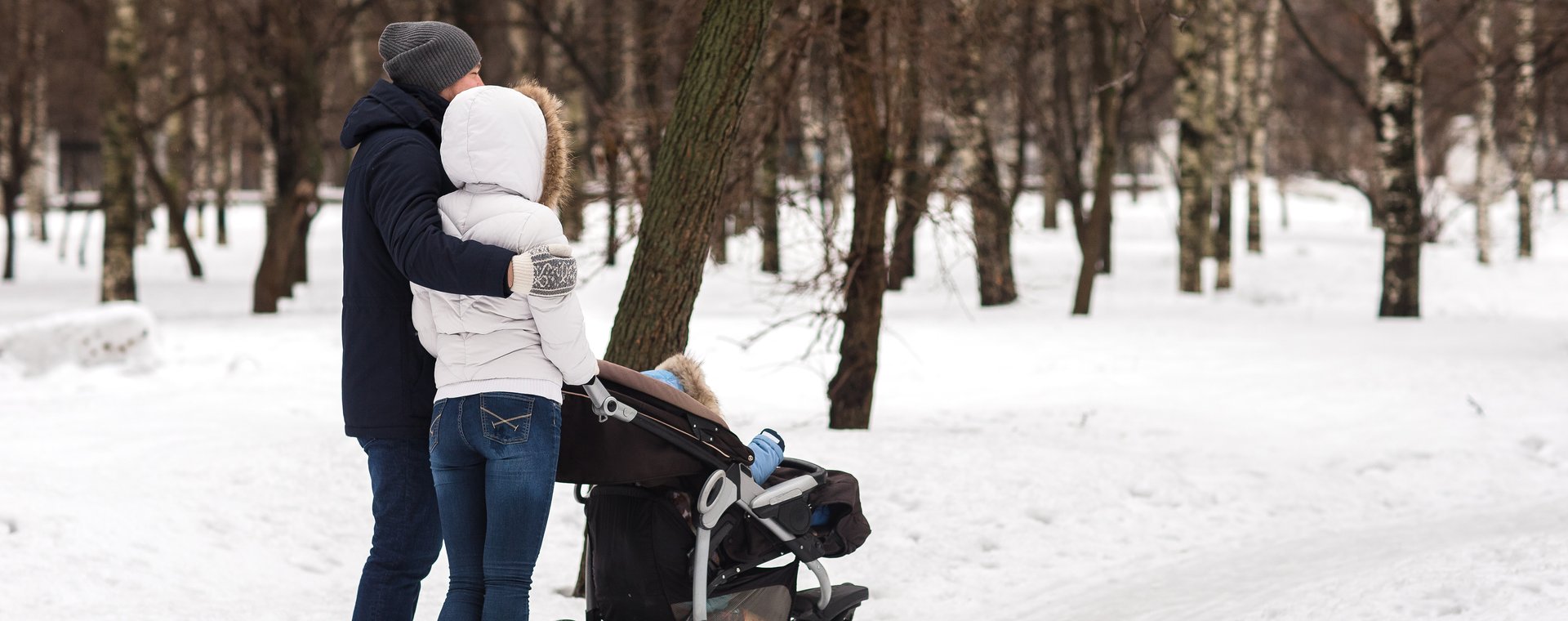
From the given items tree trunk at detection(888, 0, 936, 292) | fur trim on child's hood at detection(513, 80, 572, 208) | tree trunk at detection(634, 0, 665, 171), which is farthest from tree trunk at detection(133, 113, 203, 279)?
fur trim on child's hood at detection(513, 80, 572, 208)

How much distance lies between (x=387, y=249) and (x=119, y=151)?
1430 centimetres

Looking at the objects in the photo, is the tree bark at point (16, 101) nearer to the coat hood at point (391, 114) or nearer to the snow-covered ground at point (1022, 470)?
the snow-covered ground at point (1022, 470)

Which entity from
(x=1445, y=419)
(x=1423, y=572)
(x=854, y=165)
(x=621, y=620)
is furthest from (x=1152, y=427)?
(x=621, y=620)

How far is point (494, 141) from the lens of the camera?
119 inches

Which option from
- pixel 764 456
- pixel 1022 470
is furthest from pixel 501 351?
pixel 1022 470

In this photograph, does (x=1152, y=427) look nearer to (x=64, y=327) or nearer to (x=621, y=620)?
(x=621, y=620)

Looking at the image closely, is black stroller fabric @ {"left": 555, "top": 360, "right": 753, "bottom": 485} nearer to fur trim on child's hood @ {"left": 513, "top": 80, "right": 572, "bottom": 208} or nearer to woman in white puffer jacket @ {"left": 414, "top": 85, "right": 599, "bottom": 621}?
woman in white puffer jacket @ {"left": 414, "top": 85, "right": 599, "bottom": 621}

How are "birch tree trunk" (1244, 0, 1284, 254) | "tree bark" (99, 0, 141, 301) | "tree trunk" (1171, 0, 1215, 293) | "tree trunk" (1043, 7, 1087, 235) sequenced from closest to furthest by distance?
"tree bark" (99, 0, 141, 301) < "tree trunk" (1043, 7, 1087, 235) < "tree trunk" (1171, 0, 1215, 293) < "birch tree trunk" (1244, 0, 1284, 254)

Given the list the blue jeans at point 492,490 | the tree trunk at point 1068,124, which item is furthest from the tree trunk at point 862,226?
the tree trunk at point 1068,124

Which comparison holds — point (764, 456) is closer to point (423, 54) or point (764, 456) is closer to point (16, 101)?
point (423, 54)

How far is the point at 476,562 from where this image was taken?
10.6 feet

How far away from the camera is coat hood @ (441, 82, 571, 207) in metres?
3.01

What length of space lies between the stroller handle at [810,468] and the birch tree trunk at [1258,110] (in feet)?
67.8

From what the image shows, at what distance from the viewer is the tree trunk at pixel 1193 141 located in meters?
16.9
